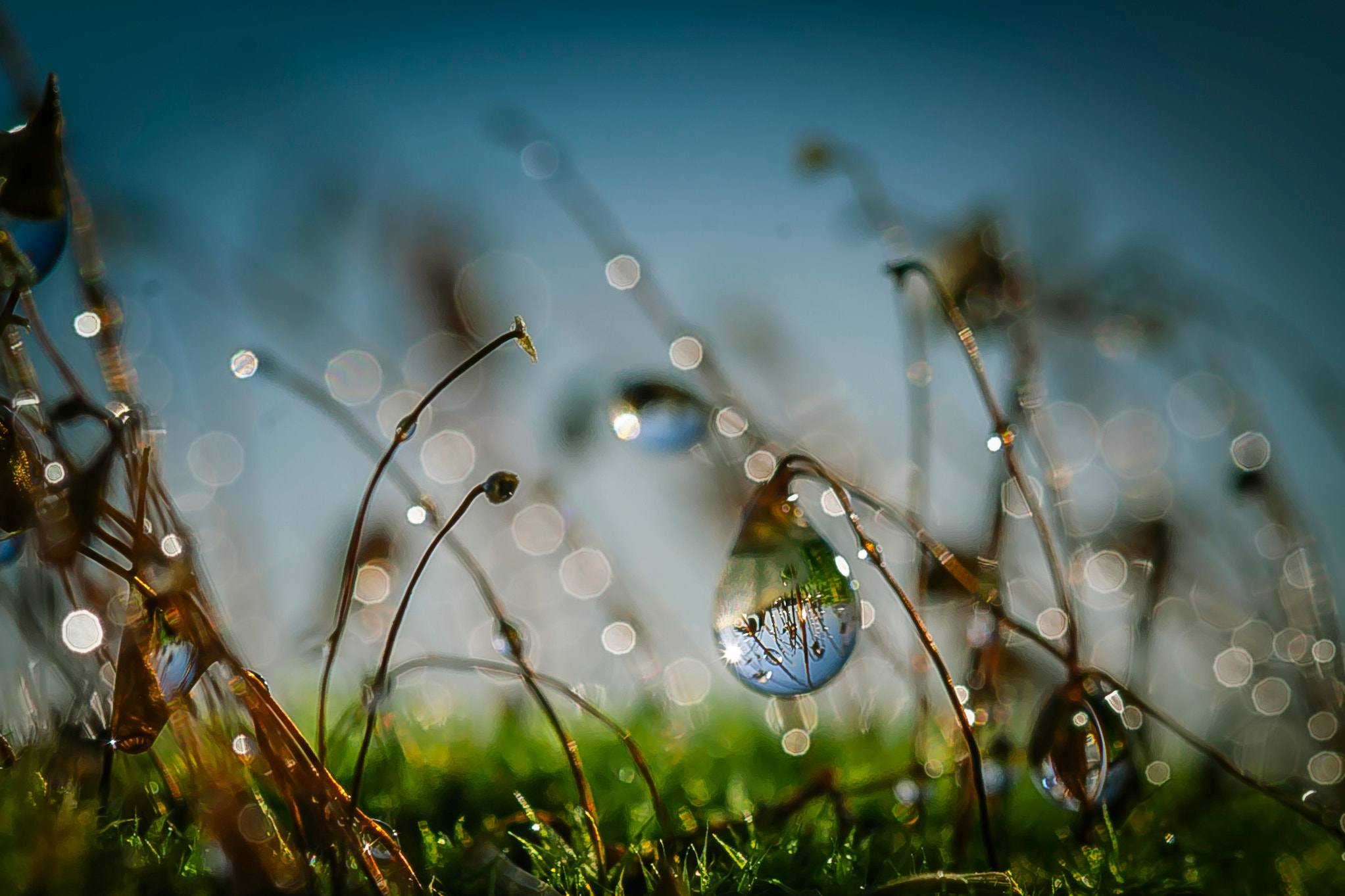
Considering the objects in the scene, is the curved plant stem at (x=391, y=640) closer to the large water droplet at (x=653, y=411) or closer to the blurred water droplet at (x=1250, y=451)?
the large water droplet at (x=653, y=411)

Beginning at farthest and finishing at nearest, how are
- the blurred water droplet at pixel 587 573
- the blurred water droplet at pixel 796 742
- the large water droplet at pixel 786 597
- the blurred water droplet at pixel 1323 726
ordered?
the blurred water droplet at pixel 587 573 < the blurred water droplet at pixel 1323 726 < the blurred water droplet at pixel 796 742 < the large water droplet at pixel 786 597

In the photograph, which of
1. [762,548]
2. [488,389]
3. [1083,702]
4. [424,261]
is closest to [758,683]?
[762,548]

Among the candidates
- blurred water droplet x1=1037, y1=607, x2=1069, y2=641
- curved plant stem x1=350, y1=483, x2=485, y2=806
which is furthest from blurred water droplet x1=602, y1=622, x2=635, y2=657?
curved plant stem x1=350, y1=483, x2=485, y2=806

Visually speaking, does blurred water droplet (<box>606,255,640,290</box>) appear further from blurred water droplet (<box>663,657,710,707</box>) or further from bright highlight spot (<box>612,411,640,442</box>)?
blurred water droplet (<box>663,657,710,707</box>)

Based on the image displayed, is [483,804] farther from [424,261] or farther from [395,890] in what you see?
[424,261]

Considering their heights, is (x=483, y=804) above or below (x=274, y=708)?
below

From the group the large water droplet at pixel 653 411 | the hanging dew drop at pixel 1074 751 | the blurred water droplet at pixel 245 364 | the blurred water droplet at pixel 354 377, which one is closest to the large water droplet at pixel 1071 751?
the hanging dew drop at pixel 1074 751
